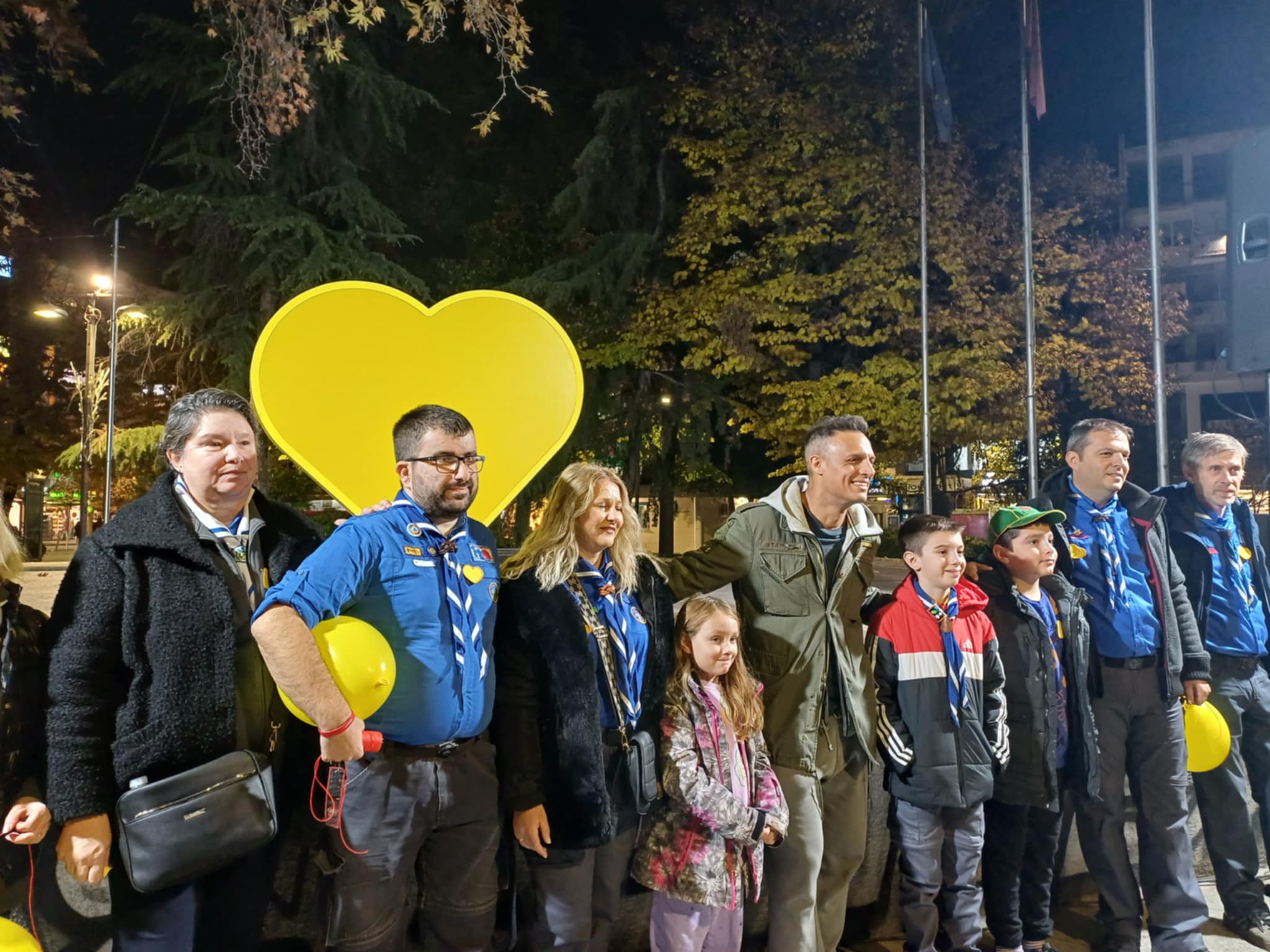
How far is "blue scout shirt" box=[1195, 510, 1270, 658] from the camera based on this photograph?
4043 millimetres

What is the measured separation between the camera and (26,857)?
7.90 ft

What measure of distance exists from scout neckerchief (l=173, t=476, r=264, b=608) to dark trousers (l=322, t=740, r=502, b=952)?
60 centimetres

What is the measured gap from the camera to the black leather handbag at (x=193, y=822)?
2.21m

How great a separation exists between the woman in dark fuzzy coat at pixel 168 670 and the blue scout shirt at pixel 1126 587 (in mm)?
3199

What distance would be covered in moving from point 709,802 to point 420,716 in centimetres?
99

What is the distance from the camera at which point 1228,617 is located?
406 cm

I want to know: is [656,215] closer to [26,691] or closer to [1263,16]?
[1263,16]

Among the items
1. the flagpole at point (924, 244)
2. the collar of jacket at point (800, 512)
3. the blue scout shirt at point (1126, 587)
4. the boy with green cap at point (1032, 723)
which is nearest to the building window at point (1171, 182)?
the flagpole at point (924, 244)

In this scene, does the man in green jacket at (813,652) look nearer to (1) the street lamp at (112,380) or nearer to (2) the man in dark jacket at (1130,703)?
(2) the man in dark jacket at (1130,703)

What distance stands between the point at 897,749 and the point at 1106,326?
16441 millimetres

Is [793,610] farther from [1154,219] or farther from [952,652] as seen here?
[1154,219]

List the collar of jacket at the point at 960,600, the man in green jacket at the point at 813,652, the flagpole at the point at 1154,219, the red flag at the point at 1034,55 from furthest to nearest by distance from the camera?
the red flag at the point at 1034,55 → the flagpole at the point at 1154,219 → the collar of jacket at the point at 960,600 → the man in green jacket at the point at 813,652

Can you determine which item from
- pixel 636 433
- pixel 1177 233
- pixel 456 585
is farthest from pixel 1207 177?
pixel 456 585

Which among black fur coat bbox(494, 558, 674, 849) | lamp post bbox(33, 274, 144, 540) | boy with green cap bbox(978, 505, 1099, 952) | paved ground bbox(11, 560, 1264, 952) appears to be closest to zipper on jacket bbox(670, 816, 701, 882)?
black fur coat bbox(494, 558, 674, 849)
